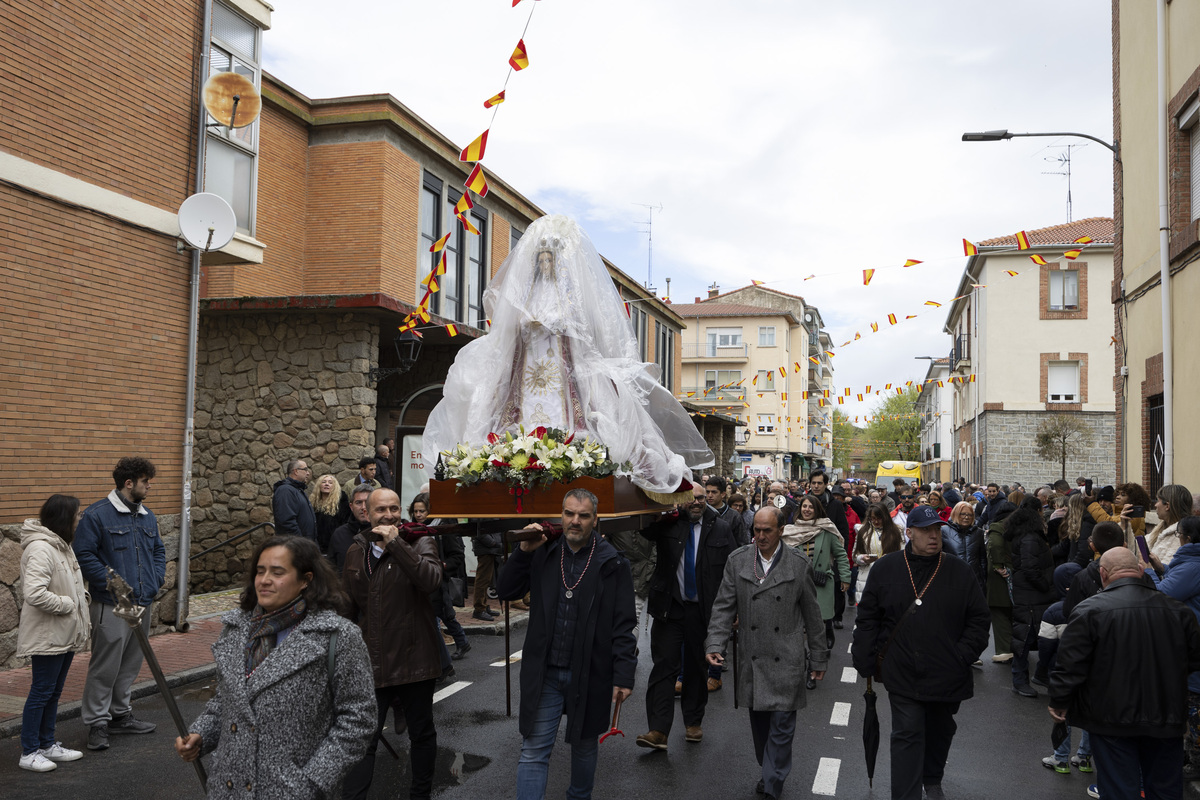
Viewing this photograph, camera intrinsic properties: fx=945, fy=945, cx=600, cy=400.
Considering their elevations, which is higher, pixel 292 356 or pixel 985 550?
pixel 292 356

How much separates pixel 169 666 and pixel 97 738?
260 cm

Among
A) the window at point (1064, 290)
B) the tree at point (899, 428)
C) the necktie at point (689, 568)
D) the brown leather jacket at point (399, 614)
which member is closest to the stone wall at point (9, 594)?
the brown leather jacket at point (399, 614)

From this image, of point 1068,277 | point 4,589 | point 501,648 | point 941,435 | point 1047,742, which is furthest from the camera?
point 941,435

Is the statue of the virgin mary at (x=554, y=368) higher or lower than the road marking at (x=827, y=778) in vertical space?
higher

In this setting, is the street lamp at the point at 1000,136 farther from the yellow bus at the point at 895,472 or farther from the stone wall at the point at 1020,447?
A: the yellow bus at the point at 895,472

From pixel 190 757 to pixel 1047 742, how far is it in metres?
6.80

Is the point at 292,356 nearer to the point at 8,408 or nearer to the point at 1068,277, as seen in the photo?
the point at 8,408

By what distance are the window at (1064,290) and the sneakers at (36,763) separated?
116 ft

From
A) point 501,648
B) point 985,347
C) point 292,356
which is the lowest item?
point 501,648

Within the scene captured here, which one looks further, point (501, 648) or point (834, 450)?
point (834, 450)

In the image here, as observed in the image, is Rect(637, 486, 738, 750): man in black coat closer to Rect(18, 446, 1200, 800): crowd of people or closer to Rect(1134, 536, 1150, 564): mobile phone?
Rect(18, 446, 1200, 800): crowd of people

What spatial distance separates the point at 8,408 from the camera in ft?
31.1

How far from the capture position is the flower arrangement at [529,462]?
539 cm

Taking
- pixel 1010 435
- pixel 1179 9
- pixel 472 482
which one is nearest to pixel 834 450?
pixel 1010 435
